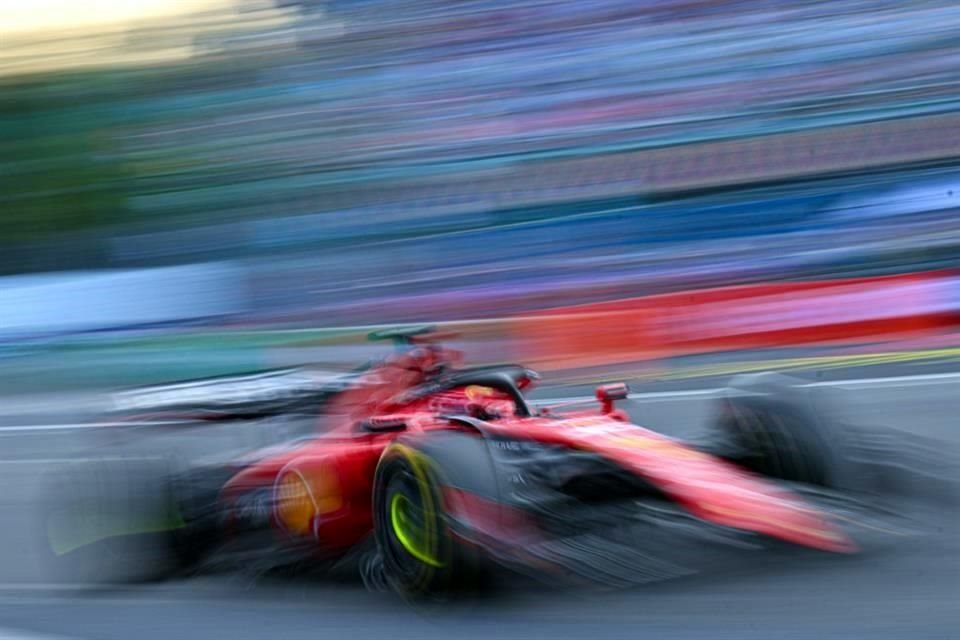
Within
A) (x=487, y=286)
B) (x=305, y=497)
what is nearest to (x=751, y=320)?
(x=305, y=497)

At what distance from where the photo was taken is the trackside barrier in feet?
29.0

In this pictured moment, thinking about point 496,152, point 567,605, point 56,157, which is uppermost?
point 56,157

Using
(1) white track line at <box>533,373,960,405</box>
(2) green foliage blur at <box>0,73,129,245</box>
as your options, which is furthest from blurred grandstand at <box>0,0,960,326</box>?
(1) white track line at <box>533,373,960,405</box>

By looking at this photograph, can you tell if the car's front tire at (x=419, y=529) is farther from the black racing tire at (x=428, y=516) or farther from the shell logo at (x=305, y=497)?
the shell logo at (x=305, y=497)

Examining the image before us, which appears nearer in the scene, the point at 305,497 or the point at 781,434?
the point at 781,434

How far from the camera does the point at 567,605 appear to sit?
3.74m

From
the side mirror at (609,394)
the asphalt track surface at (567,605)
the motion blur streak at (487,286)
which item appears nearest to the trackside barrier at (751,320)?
the motion blur streak at (487,286)

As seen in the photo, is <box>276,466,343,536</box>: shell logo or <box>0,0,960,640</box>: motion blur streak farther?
<box>276,466,343,536</box>: shell logo

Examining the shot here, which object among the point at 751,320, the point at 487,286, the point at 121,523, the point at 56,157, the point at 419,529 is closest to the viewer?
the point at 419,529

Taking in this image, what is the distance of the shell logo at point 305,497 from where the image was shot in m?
4.31

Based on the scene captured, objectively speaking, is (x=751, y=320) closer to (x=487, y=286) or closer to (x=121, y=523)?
(x=121, y=523)

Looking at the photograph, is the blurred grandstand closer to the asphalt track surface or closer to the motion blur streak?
the motion blur streak

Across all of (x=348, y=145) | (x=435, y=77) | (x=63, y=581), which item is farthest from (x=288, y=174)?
(x=63, y=581)

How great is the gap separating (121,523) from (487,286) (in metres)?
10.2
